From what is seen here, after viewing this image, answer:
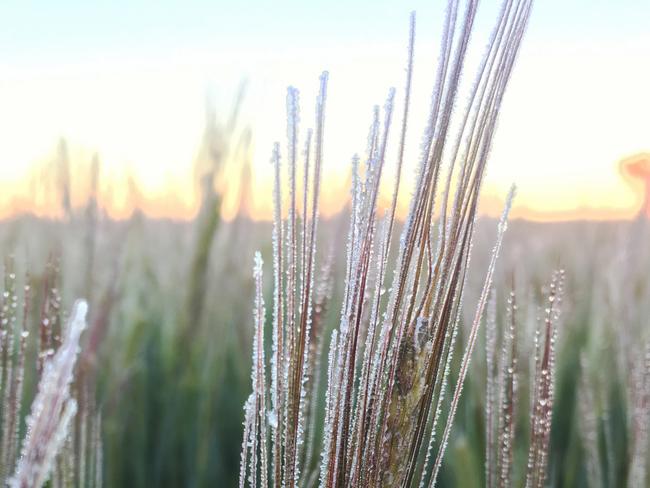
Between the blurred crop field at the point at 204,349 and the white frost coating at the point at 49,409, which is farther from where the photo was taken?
the blurred crop field at the point at 204,349

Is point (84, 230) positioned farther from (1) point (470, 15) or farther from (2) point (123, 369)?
(1) point (470, 15)

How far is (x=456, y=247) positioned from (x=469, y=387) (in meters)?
0.80

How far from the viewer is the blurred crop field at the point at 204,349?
3.85 ft

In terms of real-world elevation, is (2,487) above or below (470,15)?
below

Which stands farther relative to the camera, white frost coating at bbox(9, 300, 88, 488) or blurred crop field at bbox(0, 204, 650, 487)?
blurred crop field at bbox(0, 204, 650, 487)

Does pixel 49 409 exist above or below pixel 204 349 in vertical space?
below

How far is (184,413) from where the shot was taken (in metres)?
1.37

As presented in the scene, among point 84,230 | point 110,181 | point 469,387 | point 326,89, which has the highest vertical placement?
point 110,181

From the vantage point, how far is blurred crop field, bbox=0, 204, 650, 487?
117 centimetres

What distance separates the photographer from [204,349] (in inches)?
56.5

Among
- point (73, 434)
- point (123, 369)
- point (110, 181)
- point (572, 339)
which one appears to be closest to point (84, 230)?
point (110, 181)

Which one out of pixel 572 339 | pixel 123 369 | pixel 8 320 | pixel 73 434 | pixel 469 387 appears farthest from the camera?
pixel 572 339

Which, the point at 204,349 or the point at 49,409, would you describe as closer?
the point at 49,409

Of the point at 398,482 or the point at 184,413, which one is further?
the point at 184,413
